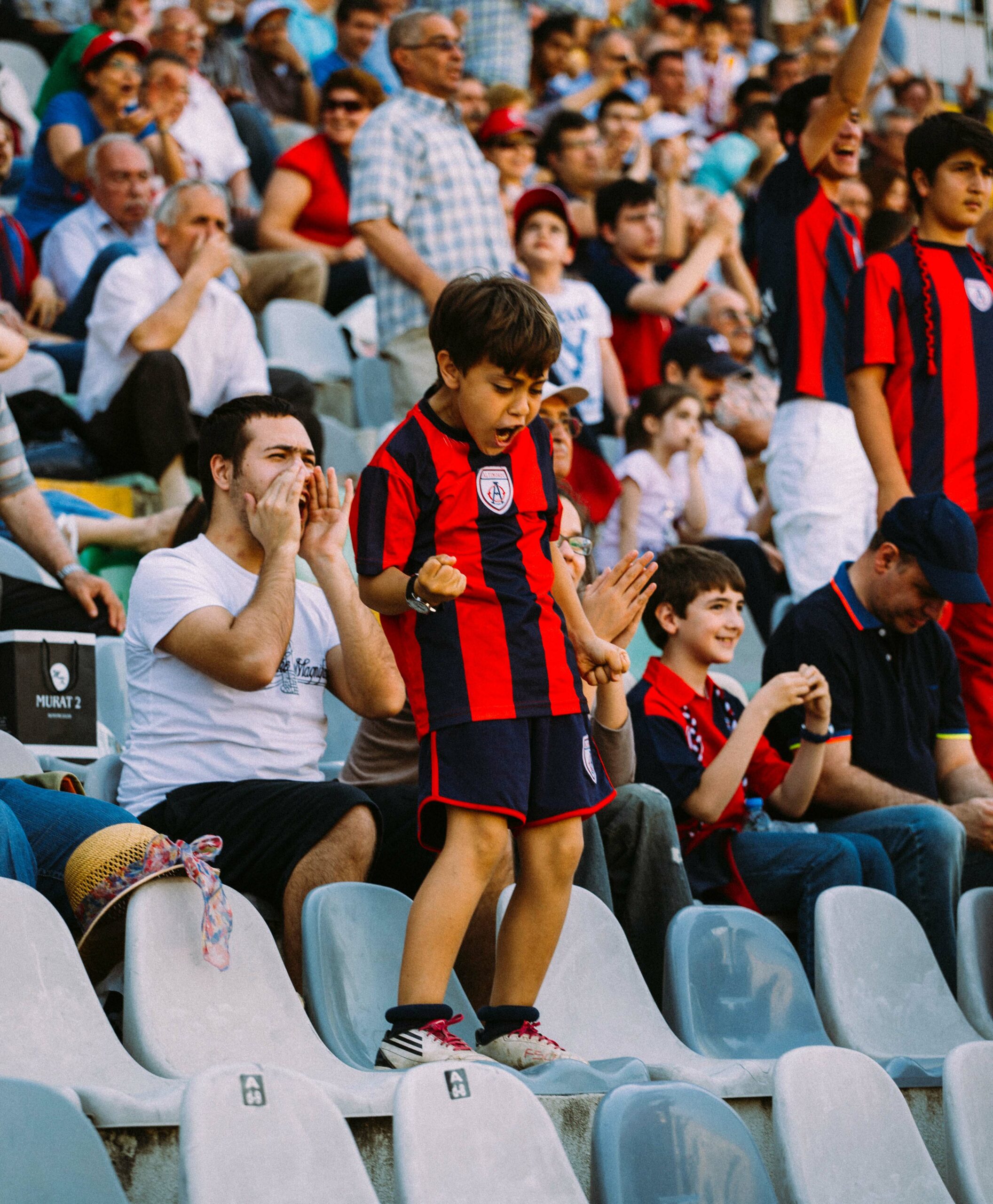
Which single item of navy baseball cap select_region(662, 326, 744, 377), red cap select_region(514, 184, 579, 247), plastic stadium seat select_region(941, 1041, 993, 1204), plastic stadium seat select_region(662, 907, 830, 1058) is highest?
red cap select_region(514, 184, 579, 247)

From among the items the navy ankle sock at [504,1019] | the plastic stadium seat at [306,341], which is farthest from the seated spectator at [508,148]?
the navy ankle sock at [504,1019]

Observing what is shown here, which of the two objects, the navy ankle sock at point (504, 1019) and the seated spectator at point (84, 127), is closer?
the navy ankle sock at point (504, 1019)

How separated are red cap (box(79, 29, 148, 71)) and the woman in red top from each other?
0.76m

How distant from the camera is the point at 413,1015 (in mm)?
2354

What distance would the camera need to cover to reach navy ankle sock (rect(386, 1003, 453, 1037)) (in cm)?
235

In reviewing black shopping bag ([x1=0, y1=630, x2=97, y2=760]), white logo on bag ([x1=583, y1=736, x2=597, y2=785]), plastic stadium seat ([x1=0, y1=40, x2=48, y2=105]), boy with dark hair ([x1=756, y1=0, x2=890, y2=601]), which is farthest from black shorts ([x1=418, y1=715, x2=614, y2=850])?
plastic stadium seat ([x1=0, y1=40, x2=48, y2=105])

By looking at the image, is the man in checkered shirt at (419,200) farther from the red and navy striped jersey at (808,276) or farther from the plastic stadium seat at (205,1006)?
the plastic stadium seat at (205,1006)

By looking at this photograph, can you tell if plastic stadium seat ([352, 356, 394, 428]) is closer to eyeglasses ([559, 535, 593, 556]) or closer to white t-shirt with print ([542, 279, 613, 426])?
white t-shirt with print ([542, 279, 613, 426])

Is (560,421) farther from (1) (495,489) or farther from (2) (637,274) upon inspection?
(2) (637,274)

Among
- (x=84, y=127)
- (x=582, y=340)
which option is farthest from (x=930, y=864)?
(x=84, y=127)

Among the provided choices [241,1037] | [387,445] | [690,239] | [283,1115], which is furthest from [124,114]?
[283,1115]

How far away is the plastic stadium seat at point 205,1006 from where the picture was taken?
7.36 feet

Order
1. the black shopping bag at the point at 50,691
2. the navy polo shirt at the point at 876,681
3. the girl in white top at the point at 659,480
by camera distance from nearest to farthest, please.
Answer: the black shopping bag at the point at 50,691 → the navy polo shirt at the point at 876,681 → the girl in white top at the point at 659,480

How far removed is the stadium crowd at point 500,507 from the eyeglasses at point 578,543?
3 centimetres
